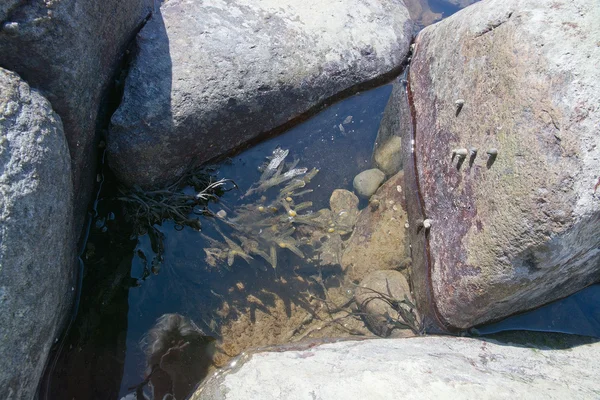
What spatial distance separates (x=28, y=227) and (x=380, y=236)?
2594 millimetres

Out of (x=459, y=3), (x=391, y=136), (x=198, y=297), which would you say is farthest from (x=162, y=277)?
(x=459, y=3)

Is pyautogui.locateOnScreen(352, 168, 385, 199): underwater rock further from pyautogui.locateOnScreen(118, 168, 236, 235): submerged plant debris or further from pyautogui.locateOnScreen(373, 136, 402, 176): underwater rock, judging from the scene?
pyautogui.locateOnScreen(118, 168, 236, 235): submerged plant debris

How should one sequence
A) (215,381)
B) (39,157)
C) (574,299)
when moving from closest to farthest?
(39,157) < (215,381) < (574,299)

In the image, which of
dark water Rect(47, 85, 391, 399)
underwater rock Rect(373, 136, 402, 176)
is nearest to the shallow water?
dark water Rect(47, 85, 391, 399)

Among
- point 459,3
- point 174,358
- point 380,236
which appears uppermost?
point 459,3

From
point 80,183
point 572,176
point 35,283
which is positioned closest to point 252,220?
point 80,183

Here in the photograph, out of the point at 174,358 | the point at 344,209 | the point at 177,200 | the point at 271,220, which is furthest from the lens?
the point at 344,209

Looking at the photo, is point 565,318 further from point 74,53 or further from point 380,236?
point 74,53

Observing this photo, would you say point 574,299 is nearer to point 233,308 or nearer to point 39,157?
point 233,308

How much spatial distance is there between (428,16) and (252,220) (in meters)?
4.13

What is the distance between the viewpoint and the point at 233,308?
135 inches

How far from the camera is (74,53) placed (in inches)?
103

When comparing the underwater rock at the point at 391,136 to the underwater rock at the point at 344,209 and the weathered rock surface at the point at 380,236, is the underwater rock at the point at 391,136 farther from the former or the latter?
the underwater rock at the point at 344,209

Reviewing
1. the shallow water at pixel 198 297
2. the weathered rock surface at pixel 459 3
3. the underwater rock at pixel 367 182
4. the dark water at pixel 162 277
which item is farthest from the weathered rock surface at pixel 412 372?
the weathered rock surface at pixel 459 3
